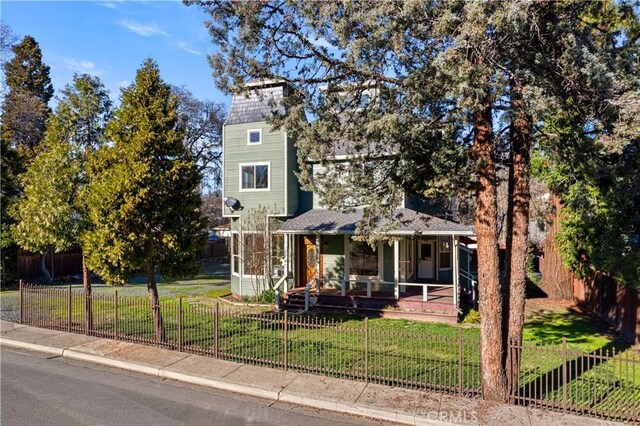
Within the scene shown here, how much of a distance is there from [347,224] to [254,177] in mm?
5188

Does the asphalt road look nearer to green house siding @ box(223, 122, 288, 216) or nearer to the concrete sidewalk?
the concrete sidewalk

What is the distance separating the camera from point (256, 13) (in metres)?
8.22

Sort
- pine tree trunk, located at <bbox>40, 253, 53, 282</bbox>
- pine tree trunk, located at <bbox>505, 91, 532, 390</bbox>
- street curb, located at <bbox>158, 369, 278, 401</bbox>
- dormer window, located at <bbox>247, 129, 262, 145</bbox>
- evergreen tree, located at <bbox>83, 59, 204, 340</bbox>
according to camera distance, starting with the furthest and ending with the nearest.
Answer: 1. pine tree trunk, located at <bbox>40, 253, 53, 282</bbox>
2. dormer window, located at <bbox>247, 129, 262, 145</bbox>
3. evergreen tree, located at <bbox>83, 59, 204, 340</bbox>
4. street curb, located at <bbox>158, 369, 278, 401</bbox>
5. pine tree trunk, located at <bbox>505, 91, 532, 390</bbox>

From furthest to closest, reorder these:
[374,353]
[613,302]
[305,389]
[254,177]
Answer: [254,177] → [613,302] → [374,353] → [305,389]

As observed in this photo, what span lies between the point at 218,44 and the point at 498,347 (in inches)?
329

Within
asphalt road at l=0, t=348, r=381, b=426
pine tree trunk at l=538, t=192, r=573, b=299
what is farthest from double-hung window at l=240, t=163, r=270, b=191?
pine tree trunk at l=538, t=192, r=573, b=299

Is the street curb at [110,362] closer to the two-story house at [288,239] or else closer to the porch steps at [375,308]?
the porch steps at [375,308]

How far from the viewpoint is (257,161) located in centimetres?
1855

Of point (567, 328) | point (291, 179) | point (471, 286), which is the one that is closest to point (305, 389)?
point (567, 328)

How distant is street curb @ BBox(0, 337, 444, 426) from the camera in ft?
22.9

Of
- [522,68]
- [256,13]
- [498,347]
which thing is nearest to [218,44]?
[256,13]

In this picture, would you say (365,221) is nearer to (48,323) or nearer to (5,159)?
(48,323)

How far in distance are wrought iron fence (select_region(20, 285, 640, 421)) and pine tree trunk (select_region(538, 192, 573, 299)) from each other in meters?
9.50

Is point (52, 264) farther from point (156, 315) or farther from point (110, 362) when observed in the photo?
point (110, 362)
